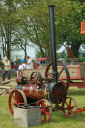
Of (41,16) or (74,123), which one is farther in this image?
(41,16)

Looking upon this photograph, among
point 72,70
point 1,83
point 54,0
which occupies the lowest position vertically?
point 1,83

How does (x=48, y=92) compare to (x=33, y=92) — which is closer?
(x=48, y=92)

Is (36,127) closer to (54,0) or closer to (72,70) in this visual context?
(72,70)

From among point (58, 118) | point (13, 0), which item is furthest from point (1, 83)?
point (13, 0)

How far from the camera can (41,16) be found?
24328mm

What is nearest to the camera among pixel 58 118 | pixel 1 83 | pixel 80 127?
pixel 80 127

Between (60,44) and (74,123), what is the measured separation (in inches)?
1497

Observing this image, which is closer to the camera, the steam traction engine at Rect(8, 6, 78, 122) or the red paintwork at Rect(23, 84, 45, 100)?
the steam traction engine at Rect(8, 6, 78, 122)

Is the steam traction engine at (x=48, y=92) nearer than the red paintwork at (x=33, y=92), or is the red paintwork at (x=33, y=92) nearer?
the steam traction engine at (x=48, y=92)

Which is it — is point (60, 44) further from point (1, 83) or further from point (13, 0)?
point (1, 83)

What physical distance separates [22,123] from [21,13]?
66.6ft

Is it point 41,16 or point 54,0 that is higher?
point 54,0

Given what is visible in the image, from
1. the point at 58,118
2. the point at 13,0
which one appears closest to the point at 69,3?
the point at 13,0

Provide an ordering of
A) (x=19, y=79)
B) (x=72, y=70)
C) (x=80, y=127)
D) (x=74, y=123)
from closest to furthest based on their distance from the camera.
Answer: (x=80, y=127), (x=74, y=123), (x=19, y=79), (x=72, y=70)
